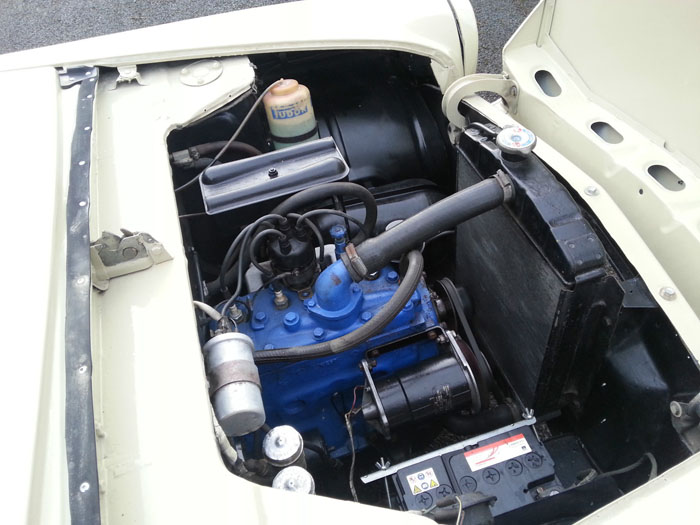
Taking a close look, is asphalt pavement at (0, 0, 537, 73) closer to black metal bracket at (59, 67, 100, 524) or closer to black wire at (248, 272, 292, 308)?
black wire at (248, 272, 292, 308)

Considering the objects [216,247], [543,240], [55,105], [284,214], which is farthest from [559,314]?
[55,105]

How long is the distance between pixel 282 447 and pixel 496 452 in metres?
0.48

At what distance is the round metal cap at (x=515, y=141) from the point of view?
1.06 meters

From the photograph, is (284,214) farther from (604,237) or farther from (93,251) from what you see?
(604,237)

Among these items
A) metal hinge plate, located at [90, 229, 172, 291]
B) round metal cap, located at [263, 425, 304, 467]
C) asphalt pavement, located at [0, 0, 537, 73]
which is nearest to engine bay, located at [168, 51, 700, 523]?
round metal cap, located at [263, 425, 304, 467]

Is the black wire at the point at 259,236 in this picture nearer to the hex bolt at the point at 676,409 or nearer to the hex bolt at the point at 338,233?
the hex bolt at the point at 338,233

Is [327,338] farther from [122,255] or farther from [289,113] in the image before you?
[289,113]

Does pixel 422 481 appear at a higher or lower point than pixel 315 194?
lower

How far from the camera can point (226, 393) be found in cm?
85

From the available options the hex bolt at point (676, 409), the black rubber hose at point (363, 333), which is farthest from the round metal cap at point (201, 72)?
the hex bolt at point (676, 409)

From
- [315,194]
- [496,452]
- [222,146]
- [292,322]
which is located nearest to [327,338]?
[292,322]

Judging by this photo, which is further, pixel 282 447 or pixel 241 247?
pixel 241 247

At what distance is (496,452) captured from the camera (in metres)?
1.13

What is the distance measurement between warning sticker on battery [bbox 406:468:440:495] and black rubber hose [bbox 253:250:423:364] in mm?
282
